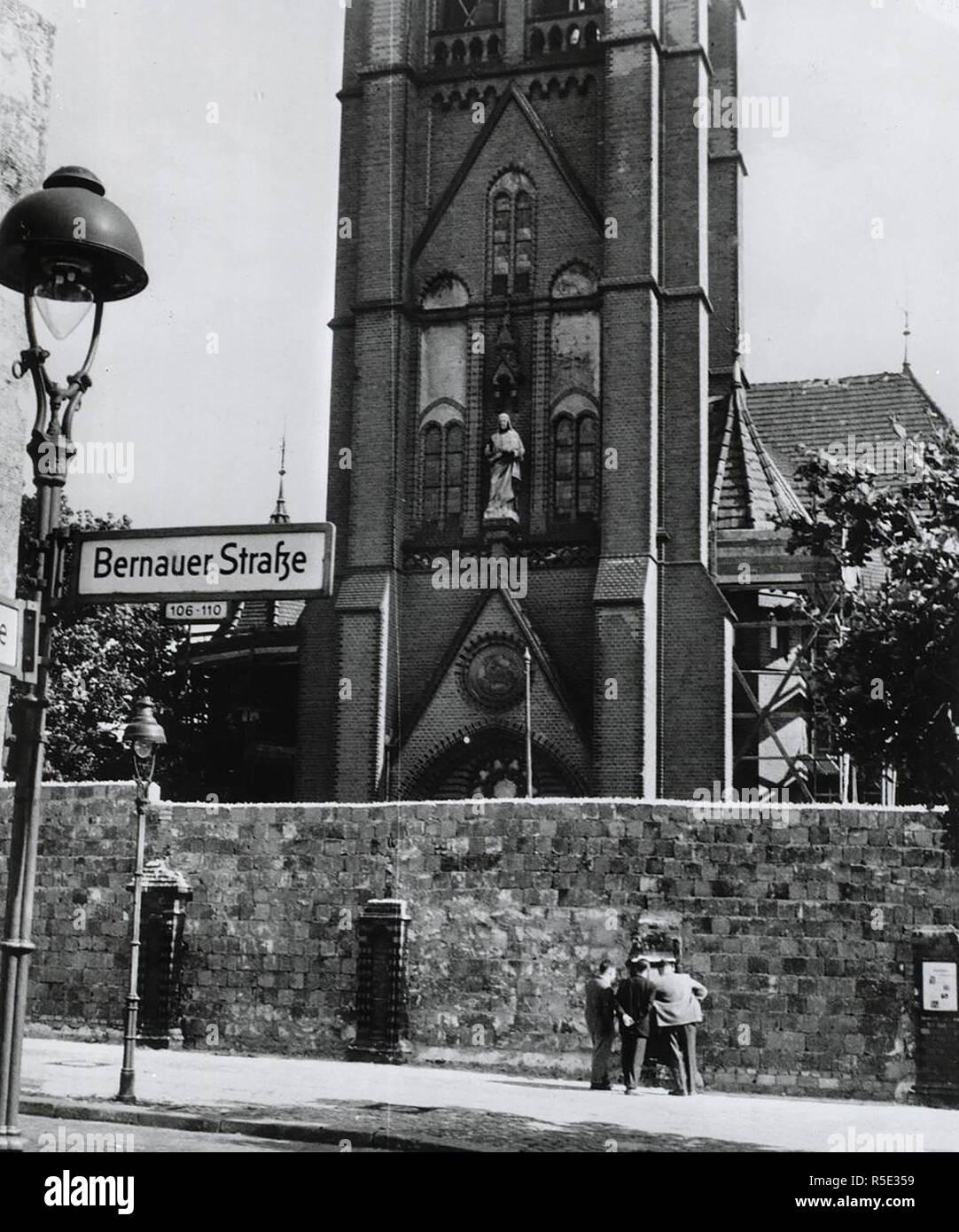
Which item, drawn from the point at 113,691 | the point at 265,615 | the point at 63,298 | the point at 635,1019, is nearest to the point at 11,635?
the point at 63,298

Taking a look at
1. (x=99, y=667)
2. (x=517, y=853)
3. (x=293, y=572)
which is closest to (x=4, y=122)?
(x=517, y=853)

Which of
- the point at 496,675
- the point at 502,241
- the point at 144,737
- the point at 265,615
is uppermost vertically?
the point at 502,241

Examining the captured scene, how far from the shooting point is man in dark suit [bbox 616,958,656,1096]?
54.4ft

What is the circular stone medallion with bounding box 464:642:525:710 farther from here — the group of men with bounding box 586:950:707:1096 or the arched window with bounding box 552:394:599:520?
the group of men with bounding box 586:950:707:1096

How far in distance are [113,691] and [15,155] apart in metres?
17.9

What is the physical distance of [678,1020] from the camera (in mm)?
16547

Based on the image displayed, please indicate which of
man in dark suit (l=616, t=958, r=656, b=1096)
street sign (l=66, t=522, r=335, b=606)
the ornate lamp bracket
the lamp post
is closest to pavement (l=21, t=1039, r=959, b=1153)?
man in dark suit (l=616, t=958, r=656, b=1096)

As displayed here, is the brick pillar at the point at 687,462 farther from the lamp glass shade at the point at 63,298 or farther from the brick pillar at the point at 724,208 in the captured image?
the lamp glass shade at the point at 63,298

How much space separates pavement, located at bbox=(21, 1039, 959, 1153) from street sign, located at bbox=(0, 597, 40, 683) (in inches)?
253

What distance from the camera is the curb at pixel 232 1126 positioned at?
12445mm

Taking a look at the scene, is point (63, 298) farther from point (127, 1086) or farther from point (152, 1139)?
point (127, 1086)

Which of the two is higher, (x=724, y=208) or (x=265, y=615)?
(x=724, y=208)

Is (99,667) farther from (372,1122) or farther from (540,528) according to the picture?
(372,1122)
